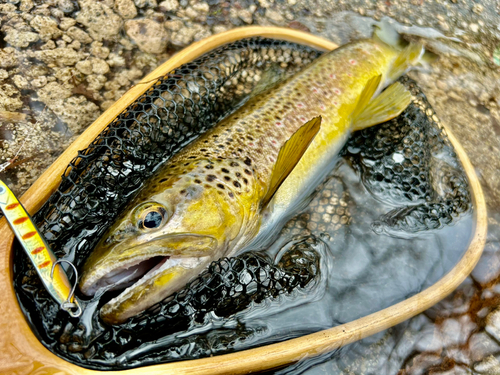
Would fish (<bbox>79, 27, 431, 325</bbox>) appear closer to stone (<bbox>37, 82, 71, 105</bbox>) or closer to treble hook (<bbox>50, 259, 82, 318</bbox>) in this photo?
treble hook (<bbox>50, 259, 82, 318</bbox>)

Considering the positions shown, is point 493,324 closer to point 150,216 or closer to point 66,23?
point 150,216

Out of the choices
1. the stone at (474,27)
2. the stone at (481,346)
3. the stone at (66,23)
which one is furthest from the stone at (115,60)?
the stone at (474,27)

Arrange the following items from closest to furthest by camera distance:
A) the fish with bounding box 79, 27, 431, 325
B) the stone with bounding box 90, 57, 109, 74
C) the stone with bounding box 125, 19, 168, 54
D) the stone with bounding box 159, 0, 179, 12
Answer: the fish with bounding box 79, 27, 431, 325, the stone with bounding box 90, 57, 109, 74, the stone with bounding box 125, 19, 168, 54, the stone with bounding box 159, 0, 179, 12

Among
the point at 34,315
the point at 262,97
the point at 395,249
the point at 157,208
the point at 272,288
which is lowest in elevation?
the point at 395,249

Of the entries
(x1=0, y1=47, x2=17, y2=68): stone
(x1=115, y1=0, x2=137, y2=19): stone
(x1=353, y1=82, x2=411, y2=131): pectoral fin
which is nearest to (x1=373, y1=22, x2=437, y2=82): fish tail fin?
(x1=353, y1=82, x2=411, y2=131): pectoral fin

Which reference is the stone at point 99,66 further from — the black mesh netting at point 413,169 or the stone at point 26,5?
the black mesh netting at point 413,169

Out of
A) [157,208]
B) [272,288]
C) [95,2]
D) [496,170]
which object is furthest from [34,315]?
[496,170]

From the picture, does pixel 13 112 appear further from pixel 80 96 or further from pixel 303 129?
pixel 303 129
